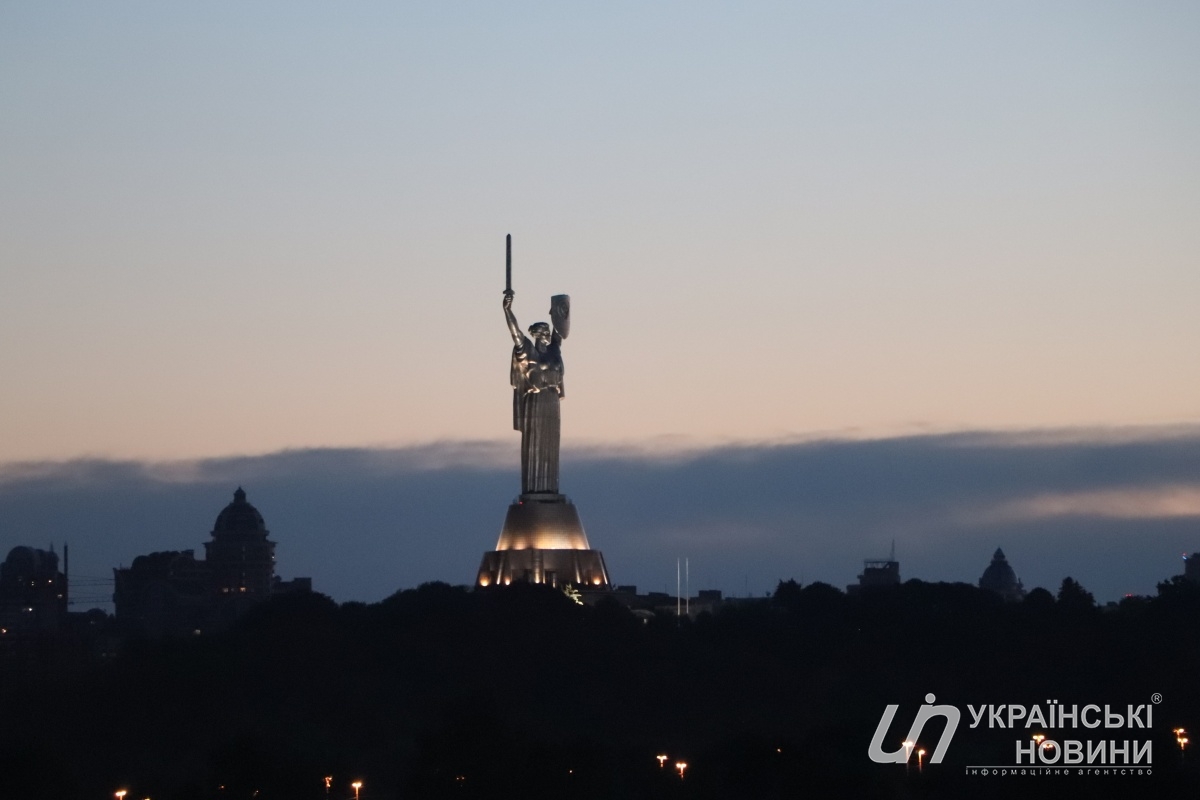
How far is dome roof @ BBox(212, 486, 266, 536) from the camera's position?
16700 centimetres

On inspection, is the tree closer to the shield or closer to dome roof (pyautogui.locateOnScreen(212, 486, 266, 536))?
the shield

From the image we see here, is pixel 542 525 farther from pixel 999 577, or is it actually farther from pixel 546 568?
pixel 999 577

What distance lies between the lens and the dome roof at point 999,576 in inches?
6437

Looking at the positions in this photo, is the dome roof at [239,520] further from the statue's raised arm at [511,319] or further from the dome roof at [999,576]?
the statue's raised arm at [511,319]

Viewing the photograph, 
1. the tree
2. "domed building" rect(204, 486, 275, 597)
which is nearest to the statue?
the tree

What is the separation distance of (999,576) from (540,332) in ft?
305

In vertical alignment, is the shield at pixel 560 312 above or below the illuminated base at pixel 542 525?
above

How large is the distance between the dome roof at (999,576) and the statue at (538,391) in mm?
84231

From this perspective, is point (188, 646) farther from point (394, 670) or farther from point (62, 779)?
point (62, 779)

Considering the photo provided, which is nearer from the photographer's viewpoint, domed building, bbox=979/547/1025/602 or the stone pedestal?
the stone pedestal

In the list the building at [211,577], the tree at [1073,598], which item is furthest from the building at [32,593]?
the tree at [1073,598]

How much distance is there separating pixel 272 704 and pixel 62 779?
42.7 feet

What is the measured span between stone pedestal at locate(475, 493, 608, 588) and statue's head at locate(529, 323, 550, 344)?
4.38 meters

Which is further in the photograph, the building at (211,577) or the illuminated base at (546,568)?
the building at (211,577)
